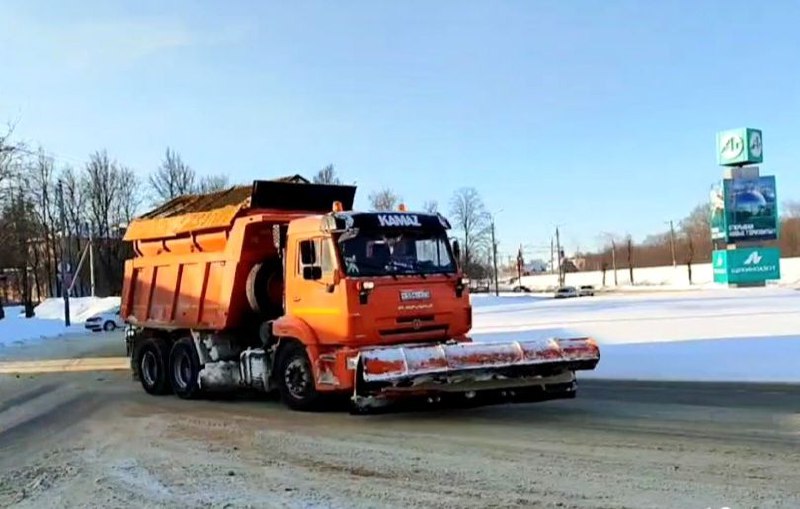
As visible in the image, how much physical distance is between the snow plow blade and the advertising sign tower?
209 feet

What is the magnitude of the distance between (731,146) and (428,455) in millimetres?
68472

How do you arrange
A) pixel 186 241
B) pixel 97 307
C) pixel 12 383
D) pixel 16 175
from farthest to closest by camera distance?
pixel 97 307, pixel 16 175, pixel 12 383, pixel 186 241

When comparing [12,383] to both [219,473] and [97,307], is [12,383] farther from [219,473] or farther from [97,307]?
[97,307]

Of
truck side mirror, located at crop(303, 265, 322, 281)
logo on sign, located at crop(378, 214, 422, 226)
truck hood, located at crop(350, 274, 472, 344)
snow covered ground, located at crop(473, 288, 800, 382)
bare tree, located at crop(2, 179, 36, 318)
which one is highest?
bare tree, located at crop(2, 179, 36, 318)

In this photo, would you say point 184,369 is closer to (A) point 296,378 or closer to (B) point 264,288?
(B) point 264,288

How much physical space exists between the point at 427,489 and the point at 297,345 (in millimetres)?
5399

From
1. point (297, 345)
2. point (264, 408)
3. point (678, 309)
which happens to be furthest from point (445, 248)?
point (678, 309)

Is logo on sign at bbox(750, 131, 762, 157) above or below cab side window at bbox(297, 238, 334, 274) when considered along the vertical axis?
above

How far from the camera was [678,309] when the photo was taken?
37.8m

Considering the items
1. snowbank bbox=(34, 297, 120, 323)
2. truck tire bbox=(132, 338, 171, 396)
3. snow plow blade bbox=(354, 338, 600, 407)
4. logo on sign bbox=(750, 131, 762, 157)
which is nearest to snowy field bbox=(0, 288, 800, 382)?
snow plow blade bbox=(354, 338, 600, 407)

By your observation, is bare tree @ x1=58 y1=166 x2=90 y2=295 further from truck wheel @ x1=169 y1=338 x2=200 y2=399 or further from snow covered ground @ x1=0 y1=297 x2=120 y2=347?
truck wheel @ x1=169 y1=338 x2=200 y2=399

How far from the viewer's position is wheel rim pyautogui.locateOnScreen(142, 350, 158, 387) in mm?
16672

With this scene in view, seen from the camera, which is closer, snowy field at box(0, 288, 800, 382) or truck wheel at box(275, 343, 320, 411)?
truck wheel at box(275, 343, 320, 411)

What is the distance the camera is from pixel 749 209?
70.4 metres
